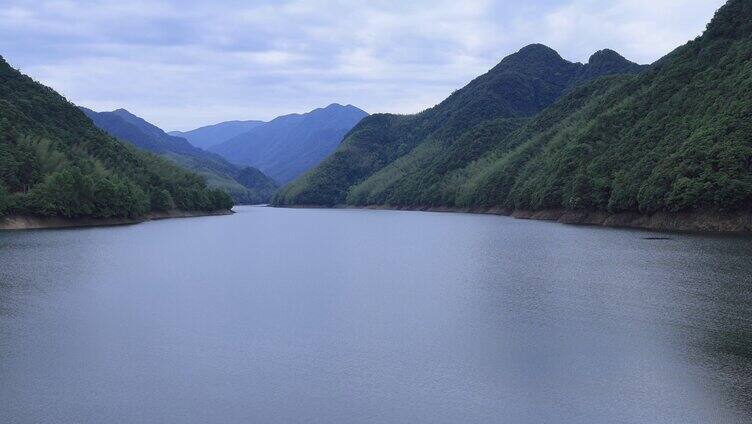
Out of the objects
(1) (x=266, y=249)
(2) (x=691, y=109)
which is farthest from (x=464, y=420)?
(2) (x=691, y=109)

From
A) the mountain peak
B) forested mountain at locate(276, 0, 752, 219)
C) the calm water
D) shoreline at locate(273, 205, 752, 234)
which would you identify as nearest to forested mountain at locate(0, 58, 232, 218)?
the calm water

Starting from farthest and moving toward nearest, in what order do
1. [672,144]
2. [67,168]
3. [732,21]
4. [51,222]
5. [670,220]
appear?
[732,21]
[67,168]
[51,222]
[672,144]
[670,220]

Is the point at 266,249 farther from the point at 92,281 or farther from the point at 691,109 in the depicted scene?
the point at 691,109

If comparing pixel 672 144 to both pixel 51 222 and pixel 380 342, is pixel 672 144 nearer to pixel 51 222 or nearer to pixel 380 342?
pixel 380 342

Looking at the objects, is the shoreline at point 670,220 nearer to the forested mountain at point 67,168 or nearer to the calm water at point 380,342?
the calm water at point 380,342

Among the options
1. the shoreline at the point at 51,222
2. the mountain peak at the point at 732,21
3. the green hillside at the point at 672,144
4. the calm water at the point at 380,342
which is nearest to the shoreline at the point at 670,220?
the green hillside at the point at 672,144

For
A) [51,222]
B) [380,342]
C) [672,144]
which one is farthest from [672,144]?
[51,222]
